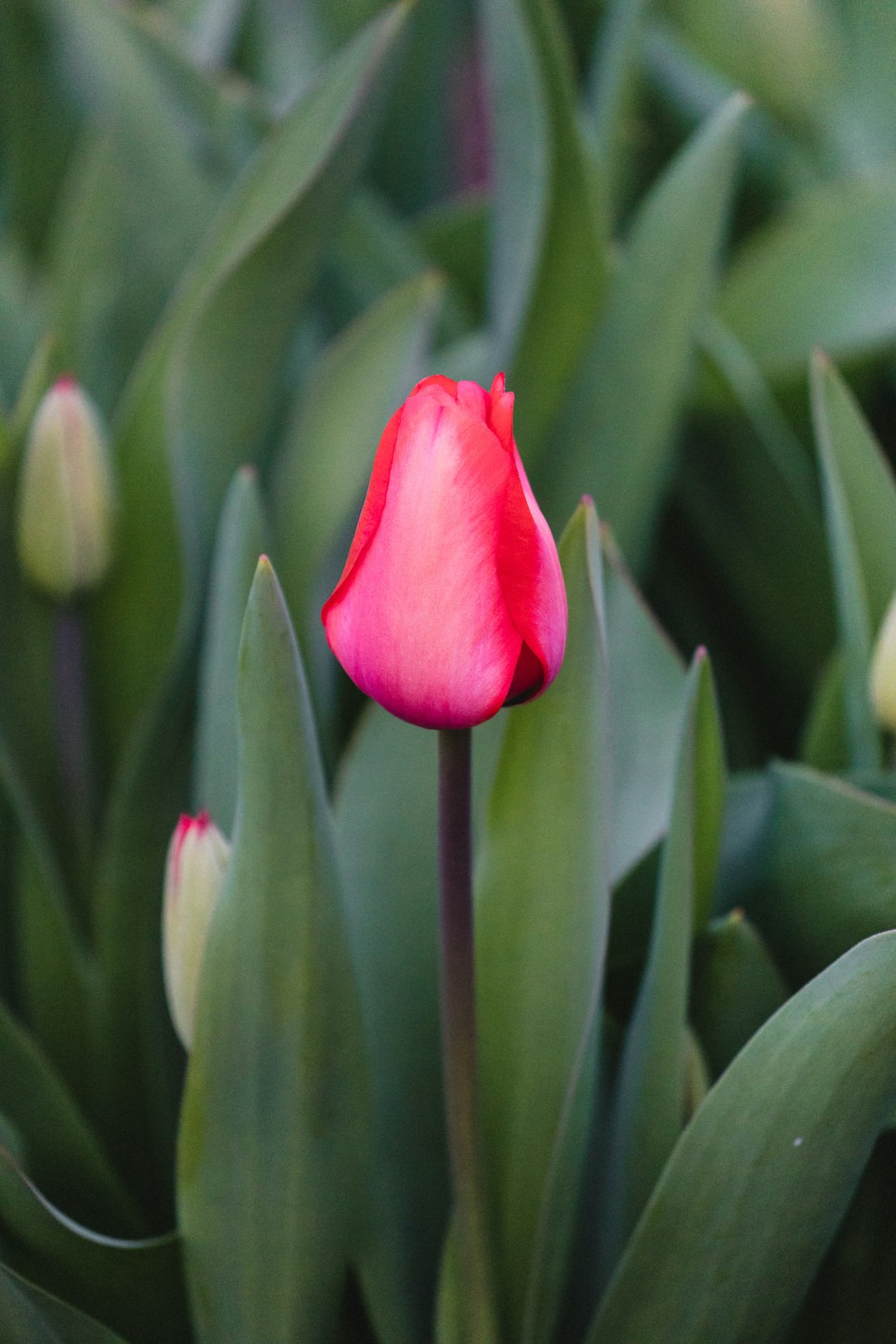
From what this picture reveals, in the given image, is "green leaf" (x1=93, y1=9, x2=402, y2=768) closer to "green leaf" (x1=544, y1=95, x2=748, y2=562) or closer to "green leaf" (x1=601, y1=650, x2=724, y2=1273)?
"green leaf" (x1=544, y1=95, x2=748, y2=562)

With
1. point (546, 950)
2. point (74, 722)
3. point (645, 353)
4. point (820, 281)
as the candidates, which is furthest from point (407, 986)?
point (820, 281)

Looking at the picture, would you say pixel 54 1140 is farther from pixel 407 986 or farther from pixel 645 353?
pixel 645 353

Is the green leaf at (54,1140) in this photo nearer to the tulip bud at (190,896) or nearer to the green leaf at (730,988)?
the tulip bud at (190,896)

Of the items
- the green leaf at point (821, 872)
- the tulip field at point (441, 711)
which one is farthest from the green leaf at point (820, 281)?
the green leaf at point (821, 872)

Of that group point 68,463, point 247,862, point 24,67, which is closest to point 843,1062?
point 247,862

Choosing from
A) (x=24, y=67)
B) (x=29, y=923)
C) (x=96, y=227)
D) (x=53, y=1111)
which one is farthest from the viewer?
(x=24, y=67)

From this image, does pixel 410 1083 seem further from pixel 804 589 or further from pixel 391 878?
pixel 804 589
